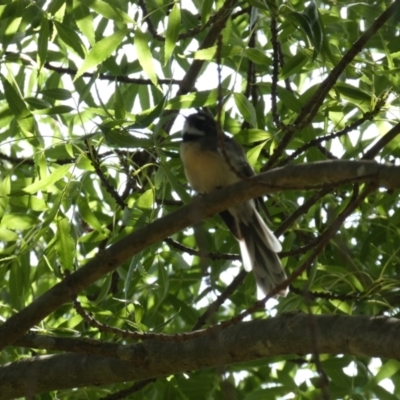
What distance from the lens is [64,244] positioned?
3.70 metres

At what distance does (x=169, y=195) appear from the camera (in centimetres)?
493

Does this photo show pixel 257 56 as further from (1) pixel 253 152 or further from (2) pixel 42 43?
(2) pixel 42 43

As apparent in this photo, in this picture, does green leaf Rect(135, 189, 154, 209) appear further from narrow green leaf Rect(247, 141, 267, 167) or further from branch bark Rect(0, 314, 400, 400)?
branch bark Rect(0, 314, 400, 400)

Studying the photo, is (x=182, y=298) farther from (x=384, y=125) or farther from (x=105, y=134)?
(x=105, y=134)

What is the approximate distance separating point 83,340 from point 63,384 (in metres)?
0.28

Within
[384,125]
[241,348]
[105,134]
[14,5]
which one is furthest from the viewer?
[384,125]

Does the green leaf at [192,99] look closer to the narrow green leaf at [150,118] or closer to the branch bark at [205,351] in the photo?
the narrow green leaf at [150,118]

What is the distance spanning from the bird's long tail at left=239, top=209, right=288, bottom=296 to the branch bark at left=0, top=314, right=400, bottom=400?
3.23 ft

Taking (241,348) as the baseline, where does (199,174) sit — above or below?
above

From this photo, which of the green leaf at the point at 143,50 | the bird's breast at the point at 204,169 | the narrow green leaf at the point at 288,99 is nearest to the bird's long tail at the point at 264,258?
the bird's breast at the point at 204,169

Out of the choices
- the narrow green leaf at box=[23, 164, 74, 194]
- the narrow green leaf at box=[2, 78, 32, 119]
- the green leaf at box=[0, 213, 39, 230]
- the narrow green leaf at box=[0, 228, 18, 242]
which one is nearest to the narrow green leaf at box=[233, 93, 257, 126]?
the narrow green leaf at box=[23, 164, 74, 194]

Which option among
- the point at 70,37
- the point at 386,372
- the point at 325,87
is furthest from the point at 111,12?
the point at 386,372

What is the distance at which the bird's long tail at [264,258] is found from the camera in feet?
14.3

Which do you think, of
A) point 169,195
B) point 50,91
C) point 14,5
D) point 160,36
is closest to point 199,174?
point 169,195
